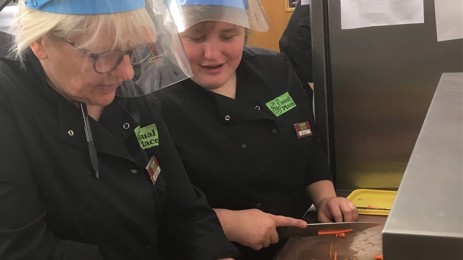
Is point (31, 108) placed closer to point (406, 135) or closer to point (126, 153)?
point (126, 153)

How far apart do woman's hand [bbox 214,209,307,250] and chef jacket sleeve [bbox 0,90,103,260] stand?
449 millimetres

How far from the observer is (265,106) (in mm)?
1376

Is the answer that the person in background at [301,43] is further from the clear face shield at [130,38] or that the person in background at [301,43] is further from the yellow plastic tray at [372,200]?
the clear face shield at [130,38]

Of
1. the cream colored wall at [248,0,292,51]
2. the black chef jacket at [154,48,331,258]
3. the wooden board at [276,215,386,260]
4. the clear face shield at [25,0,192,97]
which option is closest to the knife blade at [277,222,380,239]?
the wooden board at [276,215,386,260]

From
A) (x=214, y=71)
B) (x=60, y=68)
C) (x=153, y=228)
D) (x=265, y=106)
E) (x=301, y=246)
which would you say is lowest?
(x=301, y=246)

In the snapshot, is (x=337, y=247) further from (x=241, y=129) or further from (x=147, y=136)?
(x=147, y=136)

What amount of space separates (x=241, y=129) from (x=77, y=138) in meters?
0.49

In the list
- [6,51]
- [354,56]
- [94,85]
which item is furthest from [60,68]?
[354,56]

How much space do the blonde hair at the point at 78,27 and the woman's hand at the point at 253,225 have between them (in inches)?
20.1

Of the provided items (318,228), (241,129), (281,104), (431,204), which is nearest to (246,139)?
(241,129)

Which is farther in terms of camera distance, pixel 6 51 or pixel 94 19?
pixel 6 51

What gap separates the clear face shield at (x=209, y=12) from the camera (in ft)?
3.86

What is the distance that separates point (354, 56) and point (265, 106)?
1.41 ft

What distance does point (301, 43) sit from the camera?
196cm
